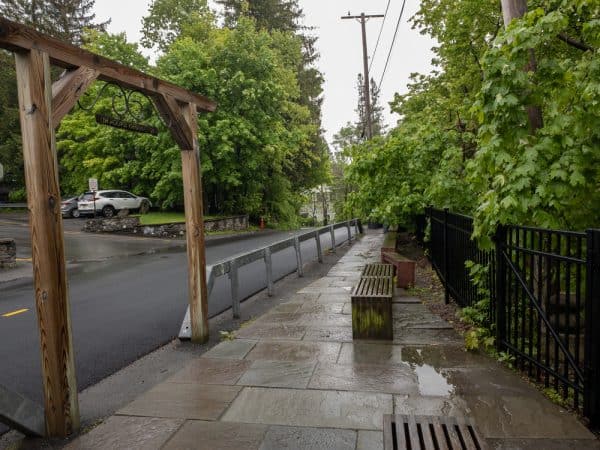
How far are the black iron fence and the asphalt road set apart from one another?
13.2 feet

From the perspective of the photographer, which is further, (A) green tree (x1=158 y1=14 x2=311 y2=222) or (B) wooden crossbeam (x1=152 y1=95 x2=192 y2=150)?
(A) green tree (x1=158 y1=14 x2=311 y2=222)

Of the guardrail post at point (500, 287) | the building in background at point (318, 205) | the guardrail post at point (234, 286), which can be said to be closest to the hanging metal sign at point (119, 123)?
the guardrail post at point (234, 286)

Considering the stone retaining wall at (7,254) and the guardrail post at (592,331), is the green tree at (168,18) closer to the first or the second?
the stone retaining wall at (7,254)

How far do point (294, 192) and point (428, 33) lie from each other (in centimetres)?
2577

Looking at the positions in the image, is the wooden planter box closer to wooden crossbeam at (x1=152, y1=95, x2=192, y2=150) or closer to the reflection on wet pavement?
the reflection on wet pavement

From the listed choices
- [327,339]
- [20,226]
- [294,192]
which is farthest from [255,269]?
[294,192]

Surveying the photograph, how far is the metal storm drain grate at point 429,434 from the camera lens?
2840mm

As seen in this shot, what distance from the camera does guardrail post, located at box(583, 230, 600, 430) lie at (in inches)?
128

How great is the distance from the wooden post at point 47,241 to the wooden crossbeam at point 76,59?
0.28 feet

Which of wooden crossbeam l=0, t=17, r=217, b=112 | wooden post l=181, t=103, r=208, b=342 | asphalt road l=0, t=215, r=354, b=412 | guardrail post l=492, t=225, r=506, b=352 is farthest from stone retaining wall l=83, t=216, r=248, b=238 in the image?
guardrail post l=492, t=225, r=506, b=352

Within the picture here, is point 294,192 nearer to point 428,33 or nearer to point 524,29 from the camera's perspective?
point 428,33

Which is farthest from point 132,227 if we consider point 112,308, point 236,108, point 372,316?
point 372,316

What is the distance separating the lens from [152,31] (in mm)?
38500

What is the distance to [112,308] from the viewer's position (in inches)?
313
